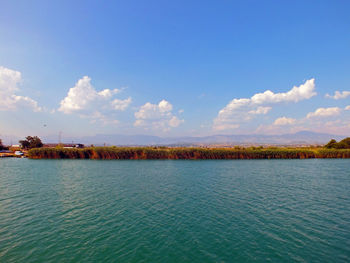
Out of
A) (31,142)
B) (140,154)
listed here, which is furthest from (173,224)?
(31,142)

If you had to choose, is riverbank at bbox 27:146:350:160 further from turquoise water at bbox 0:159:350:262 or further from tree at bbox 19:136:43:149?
turquoise water at bbox 0:159:350:262

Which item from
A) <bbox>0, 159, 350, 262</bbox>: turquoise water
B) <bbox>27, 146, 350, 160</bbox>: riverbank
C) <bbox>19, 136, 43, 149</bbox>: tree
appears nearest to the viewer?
<bbox>0, 159, 350, 262</bbox>: turquoise water

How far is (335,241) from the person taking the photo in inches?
507

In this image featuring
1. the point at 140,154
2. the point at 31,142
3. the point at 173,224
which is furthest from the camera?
the point at 31,142

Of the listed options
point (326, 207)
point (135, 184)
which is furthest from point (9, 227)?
point (326, 207)

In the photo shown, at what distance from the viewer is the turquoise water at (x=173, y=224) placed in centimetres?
1135

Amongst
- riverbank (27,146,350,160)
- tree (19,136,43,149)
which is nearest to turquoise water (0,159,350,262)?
riverbank (27,146,350,160)

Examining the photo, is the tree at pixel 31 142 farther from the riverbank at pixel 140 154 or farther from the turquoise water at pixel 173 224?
the turquoise water at pixel 173 224

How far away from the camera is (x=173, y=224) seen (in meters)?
15.1

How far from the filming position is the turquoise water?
11352 millimetres

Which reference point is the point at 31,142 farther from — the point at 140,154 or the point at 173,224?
the point at 173,224

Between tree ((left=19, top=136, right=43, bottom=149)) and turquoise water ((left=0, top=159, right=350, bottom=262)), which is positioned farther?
tree ((left=19, top=136, right=43, bottom=149))

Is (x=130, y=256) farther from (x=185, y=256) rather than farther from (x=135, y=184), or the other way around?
(x=135, y=184)

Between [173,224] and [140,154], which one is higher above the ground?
[140,154]
